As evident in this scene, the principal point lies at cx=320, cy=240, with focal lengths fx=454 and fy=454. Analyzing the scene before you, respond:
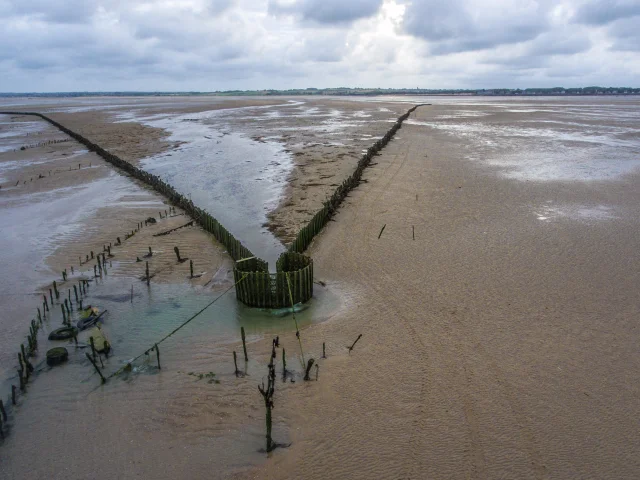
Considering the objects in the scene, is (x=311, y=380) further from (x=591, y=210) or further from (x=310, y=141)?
(x=310, y=141)

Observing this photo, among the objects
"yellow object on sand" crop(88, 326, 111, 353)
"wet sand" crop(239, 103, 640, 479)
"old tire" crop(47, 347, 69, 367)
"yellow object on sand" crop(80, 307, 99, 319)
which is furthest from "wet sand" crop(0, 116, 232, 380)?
"wet sand" crop(239, 103, 640, 479)

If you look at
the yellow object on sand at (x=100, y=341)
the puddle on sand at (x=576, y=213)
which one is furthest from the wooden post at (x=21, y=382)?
the puddle on sand at (x=576, y=213)

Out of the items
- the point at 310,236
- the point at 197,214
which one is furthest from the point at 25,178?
the point at 310,236

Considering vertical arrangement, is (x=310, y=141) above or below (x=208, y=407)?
above

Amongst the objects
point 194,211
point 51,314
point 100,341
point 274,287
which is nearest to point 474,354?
point 274,287

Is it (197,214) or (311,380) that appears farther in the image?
→ (197,214)

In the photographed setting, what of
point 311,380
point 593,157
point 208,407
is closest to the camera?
point 208,407

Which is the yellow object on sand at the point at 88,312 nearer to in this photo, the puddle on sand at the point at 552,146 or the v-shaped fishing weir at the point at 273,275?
the v-shaped fishing weir at the point at 273,275
